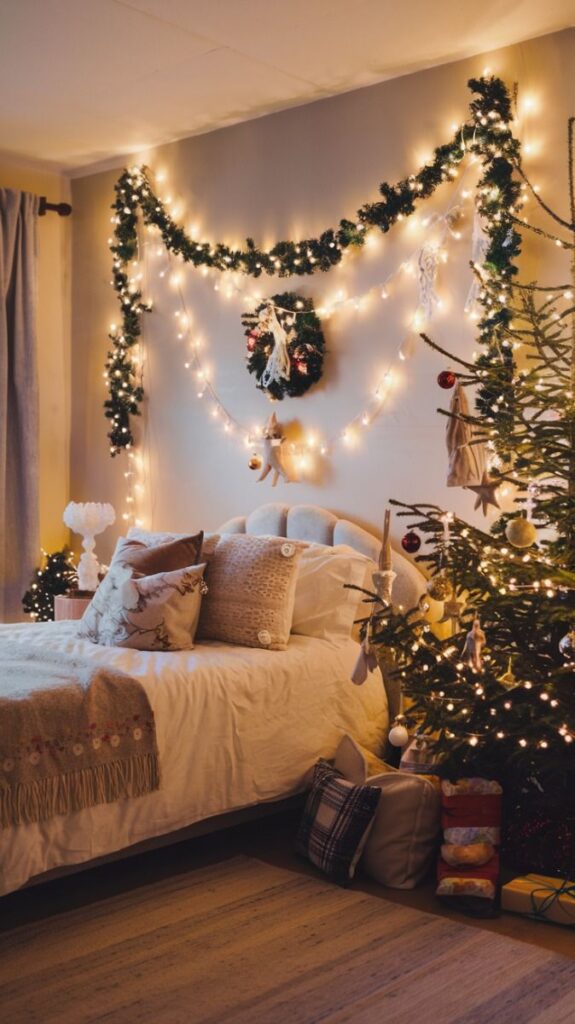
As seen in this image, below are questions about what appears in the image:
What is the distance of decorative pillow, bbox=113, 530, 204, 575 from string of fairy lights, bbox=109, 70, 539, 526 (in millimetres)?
832

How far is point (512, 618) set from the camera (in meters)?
3.18

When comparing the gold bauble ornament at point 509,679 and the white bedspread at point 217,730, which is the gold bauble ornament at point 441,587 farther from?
the white bedspread at point 217,730

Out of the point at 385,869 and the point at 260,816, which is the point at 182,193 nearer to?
the point at 260,816

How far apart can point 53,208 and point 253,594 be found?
2875 millimetres

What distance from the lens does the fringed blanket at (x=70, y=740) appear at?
2.85 metres

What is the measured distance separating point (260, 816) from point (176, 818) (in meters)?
0.51

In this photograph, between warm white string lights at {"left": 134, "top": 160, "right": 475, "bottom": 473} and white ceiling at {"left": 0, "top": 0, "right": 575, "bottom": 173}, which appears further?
warm white string lights at {"left": 134, "top": 160, "right": 475, "bottom": 473}

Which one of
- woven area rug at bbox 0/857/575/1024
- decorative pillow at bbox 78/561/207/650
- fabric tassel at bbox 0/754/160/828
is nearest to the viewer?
woven area rug at bbox 0/857/575/1024

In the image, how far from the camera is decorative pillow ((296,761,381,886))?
128 inches

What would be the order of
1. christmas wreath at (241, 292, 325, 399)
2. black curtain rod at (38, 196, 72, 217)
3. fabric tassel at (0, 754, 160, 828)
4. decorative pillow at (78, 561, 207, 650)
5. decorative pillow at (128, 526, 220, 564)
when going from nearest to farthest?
fabric tassel at (0, 754, 160, 828) → decorative pillow at (78, 561, 207, 650) → decorative pillow at (128, 526, 220, 564) → christmas wreath at (241, 292, 325, 399) → black curtain rod at (38, 196, 72, 217)

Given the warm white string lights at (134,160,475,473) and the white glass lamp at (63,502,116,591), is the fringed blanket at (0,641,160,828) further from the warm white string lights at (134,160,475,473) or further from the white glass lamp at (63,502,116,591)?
the white glass lamp at (63,502,116,591)

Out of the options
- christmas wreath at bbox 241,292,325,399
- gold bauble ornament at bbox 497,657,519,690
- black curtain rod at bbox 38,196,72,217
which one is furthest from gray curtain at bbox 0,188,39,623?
gold bauble ornament at bbox 497,657,519,690

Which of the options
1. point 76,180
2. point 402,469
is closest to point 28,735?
point 402,469

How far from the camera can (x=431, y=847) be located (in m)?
3.27
